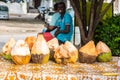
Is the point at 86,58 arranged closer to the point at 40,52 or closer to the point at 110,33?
the point at 40,52

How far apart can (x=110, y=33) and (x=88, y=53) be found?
1.54 meters

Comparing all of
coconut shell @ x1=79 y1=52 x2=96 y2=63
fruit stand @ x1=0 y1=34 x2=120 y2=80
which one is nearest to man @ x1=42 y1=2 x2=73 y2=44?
fruit stand @ x1=0 y1=34 x2=120 y2=80

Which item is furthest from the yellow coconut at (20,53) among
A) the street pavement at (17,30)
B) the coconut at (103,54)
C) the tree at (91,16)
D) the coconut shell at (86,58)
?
the street pavement at (17,30)

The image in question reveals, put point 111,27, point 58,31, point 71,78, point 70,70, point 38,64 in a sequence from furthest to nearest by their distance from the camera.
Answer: point 58,31 → point 111,27 → point 38,64 → point 70,70 → point 71,78

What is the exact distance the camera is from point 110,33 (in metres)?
5.07

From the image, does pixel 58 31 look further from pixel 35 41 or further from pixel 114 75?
pixel 114 75

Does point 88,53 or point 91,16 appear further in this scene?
point 91,16

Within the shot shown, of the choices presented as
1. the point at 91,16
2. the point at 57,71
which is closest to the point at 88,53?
the point at 57,71

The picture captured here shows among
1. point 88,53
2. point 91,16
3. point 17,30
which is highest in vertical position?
point 91,16

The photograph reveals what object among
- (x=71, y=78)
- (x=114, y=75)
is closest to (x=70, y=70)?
(x=71, y=78)

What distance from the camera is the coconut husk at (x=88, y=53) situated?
11.9 ft

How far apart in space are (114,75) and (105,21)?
231 centimetres

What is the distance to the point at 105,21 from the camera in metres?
5.36

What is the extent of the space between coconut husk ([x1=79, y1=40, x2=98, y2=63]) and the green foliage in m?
1.26
